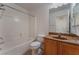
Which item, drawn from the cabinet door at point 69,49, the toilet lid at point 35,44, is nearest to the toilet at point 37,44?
the toilet lid at point 35,44

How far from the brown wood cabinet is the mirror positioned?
0.13 m

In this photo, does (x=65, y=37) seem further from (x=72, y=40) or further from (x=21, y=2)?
(x=21, y=2)

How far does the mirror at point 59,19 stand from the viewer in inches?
51.8

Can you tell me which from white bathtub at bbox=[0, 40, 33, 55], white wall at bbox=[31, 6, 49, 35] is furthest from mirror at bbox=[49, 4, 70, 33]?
white bathtub at bbox=[0, 40, 33, 55]

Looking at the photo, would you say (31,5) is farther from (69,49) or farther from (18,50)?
(69,49)

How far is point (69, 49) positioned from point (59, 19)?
0.32 metres

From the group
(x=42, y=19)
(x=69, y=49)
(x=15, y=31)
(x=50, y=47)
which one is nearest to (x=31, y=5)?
(x=42, y=19)

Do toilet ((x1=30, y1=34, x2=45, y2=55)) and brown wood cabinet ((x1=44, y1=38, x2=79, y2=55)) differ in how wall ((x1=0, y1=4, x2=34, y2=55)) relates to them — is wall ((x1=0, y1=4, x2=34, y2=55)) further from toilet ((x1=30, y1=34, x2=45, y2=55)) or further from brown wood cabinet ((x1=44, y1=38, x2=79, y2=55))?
brown wood cabinet ((x1=44, y1=38, x2=79, y2=55))

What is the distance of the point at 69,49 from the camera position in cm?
129

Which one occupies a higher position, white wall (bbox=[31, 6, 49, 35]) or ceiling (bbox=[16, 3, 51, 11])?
ceiling (bbox=[16, 3, 51, 11])

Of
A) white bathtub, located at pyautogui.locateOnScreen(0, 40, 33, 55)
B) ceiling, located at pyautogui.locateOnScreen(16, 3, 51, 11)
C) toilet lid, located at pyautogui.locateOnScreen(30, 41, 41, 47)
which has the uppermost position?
ceiling, located at pyautogui.locateOnScreen(16, 3, 51, 11)

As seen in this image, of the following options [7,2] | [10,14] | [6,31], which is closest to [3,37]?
[6,31]

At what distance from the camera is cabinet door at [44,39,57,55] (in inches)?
52.2

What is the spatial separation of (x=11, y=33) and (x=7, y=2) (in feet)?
1.05
